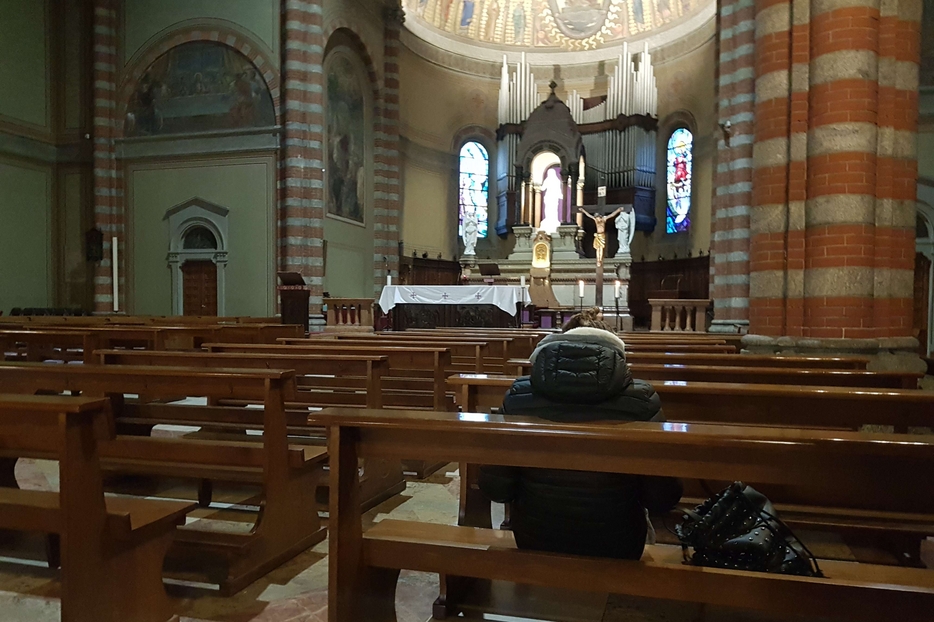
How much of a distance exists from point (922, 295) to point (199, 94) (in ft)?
47.3

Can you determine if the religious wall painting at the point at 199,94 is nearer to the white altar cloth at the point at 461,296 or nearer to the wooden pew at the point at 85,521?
the white altar cloth at the point at 461,296

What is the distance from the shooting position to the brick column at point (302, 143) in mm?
12844

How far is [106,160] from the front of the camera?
1404 centimetres

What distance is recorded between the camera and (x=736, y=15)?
9742 millimetres

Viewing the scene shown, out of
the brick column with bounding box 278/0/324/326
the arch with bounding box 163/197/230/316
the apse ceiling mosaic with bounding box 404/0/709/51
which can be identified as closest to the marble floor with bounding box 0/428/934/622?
the brick column with bounding box 278/0/324/326

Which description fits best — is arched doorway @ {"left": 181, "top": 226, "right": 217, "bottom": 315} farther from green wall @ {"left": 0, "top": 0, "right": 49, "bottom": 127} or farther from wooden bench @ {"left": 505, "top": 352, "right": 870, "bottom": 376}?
wooden bench @ {"left": 505, "top": 352, "right": 870, "bottom": 376}

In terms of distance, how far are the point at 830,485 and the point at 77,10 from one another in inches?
702

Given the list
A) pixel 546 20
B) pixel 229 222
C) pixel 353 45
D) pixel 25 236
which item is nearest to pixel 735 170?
pixel 353 45

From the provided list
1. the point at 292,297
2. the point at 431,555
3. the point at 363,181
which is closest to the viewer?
the point at 431,555

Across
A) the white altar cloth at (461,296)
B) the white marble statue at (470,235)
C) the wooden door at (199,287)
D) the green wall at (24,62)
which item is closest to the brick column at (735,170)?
the white altar cloth at (461,296)

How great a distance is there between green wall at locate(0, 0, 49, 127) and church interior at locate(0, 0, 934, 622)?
0.20 feet

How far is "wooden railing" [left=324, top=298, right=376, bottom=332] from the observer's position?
479 inches

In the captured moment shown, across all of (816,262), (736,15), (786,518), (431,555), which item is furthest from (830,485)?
(736,15)

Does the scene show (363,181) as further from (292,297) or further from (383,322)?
(292,297)
